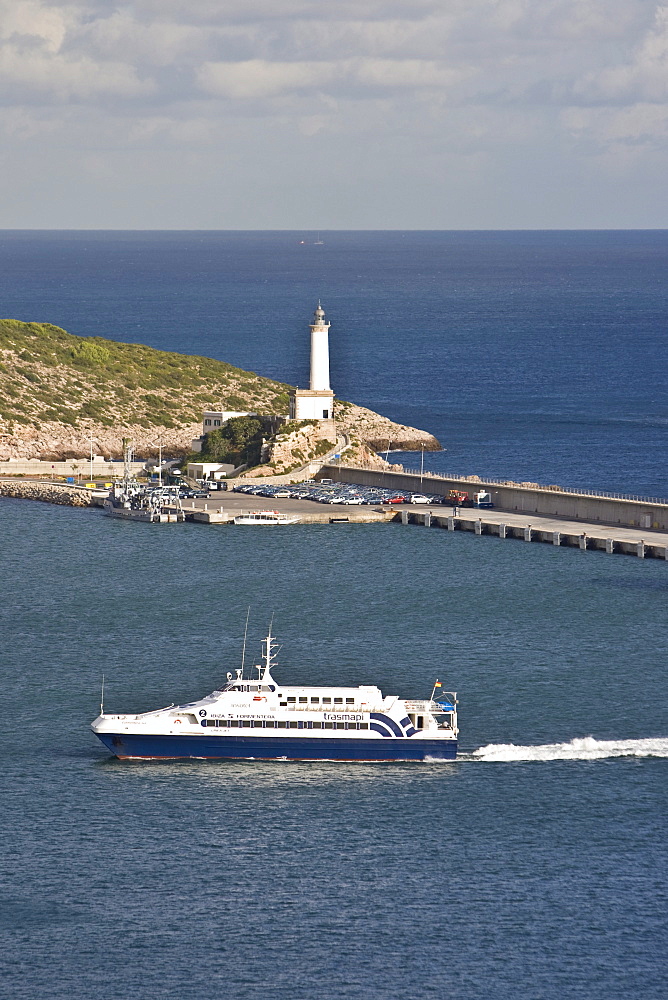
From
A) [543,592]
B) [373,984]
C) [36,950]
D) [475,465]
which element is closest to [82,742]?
[36,950]

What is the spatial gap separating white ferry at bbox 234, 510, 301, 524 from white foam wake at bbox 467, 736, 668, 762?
56.9 metres

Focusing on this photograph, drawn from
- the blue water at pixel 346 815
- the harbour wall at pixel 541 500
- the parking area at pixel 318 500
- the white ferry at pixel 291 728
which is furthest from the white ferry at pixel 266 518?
the white ferry at pixel 291 728

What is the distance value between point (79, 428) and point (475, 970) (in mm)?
119100

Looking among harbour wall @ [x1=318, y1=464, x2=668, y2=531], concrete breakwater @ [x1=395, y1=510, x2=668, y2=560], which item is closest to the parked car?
harbour wall @ [x1=318, y1=464, x2=668, y2=531]

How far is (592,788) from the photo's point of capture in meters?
64.8

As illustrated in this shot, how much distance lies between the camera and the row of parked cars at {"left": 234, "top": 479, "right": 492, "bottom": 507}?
426 feet

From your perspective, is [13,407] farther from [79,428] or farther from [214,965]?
[214,965]

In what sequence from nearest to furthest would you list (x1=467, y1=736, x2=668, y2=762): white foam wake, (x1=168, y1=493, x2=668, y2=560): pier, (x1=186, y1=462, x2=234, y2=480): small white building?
(x1=467, y1=736, x2=668, y2=762): white foam wake < (x1=168, y1=493, x2=668, y2=560): pier < (x1=186, y1=462, x2=234, y2=480): small white building

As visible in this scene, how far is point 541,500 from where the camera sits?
413 ft

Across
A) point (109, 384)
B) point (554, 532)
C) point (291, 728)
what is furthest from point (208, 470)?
point (291, 728)

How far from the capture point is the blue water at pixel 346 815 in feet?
168

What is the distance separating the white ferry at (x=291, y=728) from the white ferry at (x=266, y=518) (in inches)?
2207

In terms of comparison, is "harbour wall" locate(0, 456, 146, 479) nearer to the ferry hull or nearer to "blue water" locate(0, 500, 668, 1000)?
"blue water" locate(0, 500, 668, 1000)

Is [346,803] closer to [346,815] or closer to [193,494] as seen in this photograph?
[346,815]
